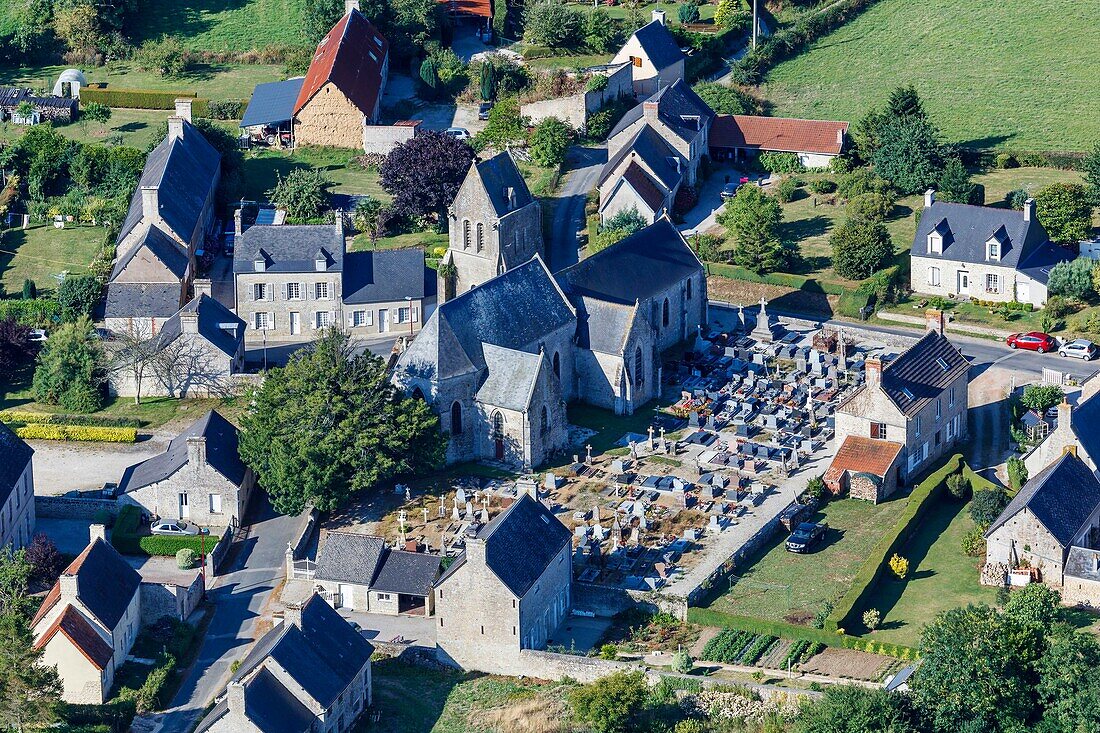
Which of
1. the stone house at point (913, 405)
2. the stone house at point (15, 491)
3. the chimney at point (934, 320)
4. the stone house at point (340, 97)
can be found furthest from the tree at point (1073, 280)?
the stone house at point (15, 491)

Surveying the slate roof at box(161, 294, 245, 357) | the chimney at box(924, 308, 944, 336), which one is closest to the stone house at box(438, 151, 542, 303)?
the slate roof at box(161, 294, 245, 357)

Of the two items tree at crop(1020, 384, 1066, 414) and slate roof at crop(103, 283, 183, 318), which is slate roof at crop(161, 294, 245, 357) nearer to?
slate roof at crop(103, 283, 183, 318)

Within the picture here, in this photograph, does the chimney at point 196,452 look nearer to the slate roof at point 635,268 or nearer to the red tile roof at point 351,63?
the slate roof at point 635,268

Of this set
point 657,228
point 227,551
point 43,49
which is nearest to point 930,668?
point 227,551

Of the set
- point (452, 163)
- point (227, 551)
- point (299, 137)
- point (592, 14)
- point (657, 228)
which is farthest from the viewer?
point (592, 14)

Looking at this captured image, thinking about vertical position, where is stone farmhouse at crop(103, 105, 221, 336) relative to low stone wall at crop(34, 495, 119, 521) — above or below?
above

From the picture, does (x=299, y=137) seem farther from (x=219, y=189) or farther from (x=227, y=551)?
(x=227, y=551)
